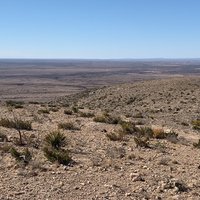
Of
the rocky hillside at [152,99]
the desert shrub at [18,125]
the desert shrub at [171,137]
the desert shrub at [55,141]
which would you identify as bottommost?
the rocky hillside at [152,99]

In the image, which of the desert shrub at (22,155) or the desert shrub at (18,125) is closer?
the desert shrub at (22,155)

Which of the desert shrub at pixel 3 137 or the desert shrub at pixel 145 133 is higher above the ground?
the desert shrub at pixel 3 137

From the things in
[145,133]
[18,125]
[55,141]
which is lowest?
[145,133]

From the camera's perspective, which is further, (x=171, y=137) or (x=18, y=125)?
(x=18, y=125)

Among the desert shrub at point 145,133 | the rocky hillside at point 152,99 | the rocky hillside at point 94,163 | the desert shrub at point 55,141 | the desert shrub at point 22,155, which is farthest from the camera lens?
the rocky hillside at point 152,99

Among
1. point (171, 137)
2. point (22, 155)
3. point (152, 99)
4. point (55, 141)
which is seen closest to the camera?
point (22, 155)

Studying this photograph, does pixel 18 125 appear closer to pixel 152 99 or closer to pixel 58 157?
pixel 58 157

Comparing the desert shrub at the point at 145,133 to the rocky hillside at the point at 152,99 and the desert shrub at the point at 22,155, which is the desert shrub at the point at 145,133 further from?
the rocky hillside at the point at 152,99

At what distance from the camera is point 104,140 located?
15406 mm

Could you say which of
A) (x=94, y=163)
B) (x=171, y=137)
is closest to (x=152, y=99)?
Answer: (x=171, y=137)

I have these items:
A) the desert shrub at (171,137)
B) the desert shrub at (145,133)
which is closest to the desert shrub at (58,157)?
the desert shrub at (171,137)

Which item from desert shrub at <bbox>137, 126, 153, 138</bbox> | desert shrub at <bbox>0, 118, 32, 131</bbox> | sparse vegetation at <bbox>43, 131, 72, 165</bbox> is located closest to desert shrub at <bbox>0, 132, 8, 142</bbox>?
sparse vegetation at <bbox>43, 131, 72, 165</bbox>

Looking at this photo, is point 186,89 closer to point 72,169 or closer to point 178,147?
point 178,147

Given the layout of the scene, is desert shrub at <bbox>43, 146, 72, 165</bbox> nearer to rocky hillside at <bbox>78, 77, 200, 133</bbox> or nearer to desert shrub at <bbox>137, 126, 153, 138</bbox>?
desert shrub at <bbox>137, 126, 153, 138</bbox>
